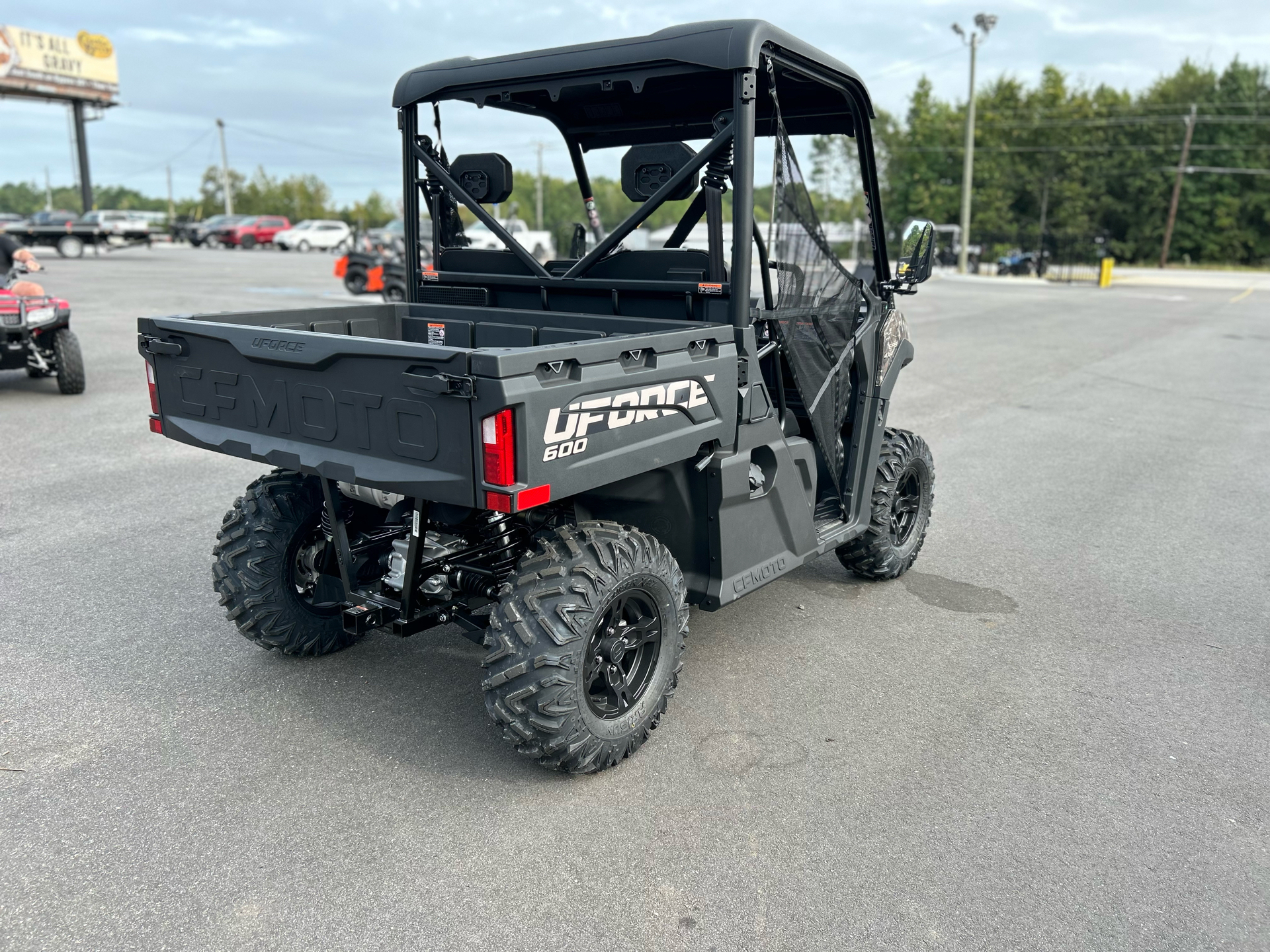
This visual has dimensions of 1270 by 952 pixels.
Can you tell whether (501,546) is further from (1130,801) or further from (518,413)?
(1130,801)

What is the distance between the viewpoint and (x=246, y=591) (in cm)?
375

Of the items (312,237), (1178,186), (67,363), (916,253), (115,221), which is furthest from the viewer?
(1178,186)

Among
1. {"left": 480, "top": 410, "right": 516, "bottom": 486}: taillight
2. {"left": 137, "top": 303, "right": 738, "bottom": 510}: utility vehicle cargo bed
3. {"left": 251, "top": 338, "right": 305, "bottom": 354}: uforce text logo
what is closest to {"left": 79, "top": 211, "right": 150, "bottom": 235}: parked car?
{"left": 137, "top": 303, "right": 738, "bottom": 510}: utility vehicle cargo bed

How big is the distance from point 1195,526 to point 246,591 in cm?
563

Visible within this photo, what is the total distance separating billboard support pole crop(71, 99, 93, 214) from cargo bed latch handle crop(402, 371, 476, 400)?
167ft

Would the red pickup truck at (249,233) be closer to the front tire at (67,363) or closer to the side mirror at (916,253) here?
the front tire at (67,363)

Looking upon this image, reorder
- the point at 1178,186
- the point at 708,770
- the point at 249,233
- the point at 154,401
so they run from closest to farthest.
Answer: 1. the point at 708,770
2. the point at 154,401
3. the point at 249,233
4. the point at 1178,186

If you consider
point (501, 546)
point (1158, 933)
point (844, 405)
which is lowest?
point (1158, 933)

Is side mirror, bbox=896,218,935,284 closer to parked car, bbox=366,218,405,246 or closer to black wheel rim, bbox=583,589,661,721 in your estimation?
black wheel rim, bbox=583,589,661,721

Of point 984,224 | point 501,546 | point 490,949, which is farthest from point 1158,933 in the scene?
point 984,224

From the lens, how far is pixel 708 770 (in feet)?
10.6

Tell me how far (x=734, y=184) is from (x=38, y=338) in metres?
8.43

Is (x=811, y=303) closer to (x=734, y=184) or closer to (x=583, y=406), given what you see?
(x=734, y=184)

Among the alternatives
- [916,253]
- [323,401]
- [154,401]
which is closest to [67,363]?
[154,401]
